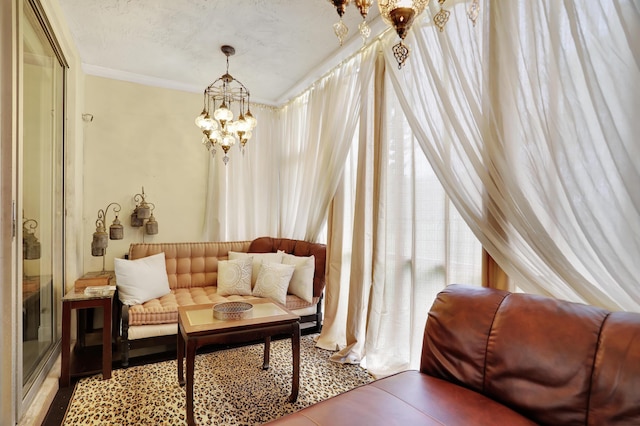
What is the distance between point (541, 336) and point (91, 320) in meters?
3.76

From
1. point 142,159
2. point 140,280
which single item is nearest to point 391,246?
point 140,280

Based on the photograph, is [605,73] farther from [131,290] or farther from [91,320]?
[91,320]

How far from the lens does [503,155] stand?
168 cm

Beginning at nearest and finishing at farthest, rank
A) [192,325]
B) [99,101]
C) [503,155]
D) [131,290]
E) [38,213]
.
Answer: [503,155] < [192,325] < [38,213] < [131,290] < [99,101]

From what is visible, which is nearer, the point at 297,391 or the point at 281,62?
the point at 297,391

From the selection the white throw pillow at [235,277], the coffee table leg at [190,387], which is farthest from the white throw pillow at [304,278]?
the coffee table leg at [190,387]

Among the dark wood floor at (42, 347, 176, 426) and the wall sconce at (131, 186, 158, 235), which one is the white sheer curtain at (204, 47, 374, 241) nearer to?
the wall sconce at (131, 186, 158, 235)

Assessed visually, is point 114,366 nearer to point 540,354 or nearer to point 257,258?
point 257,258

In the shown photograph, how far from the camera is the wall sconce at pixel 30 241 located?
2.03 meters

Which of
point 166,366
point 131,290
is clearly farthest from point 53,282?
point 166,366

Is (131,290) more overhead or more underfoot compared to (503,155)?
more underfoot

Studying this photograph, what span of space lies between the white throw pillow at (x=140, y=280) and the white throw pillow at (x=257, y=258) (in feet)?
2.46

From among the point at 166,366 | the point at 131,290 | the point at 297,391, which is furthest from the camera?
the point at 131,290

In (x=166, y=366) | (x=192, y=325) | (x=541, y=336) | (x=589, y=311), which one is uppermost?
Answer: (x=589, y=311)
